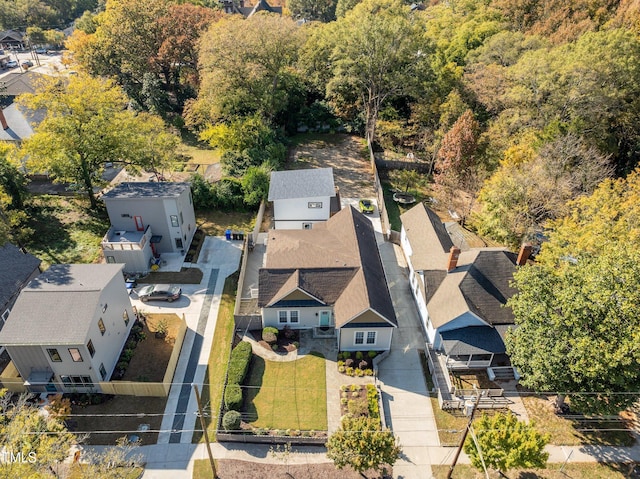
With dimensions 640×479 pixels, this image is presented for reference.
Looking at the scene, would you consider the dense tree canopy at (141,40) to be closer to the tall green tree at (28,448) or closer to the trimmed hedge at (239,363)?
the trimmed hedge at (239,363)

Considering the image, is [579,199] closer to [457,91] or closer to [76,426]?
[457,91]

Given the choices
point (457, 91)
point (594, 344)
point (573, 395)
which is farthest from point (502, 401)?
point (457, 91)

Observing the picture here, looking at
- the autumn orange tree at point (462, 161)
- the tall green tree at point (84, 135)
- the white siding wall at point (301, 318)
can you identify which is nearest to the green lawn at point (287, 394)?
the white siding wall at point (301, 318)

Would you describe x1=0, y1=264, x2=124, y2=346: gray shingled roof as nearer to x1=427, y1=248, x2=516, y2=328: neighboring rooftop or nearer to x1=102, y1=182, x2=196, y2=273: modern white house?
x1=102, y1=182, x2=196, y2=273: modern white house

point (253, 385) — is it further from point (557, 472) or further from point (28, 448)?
point (557, 472)

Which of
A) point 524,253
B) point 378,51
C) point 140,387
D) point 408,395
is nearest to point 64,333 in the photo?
point 140,387

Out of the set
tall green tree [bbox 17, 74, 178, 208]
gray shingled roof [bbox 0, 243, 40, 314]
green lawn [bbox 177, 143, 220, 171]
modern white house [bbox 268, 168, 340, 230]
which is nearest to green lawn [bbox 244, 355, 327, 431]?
modern white house [bbox 268, 168, 340, 230]
